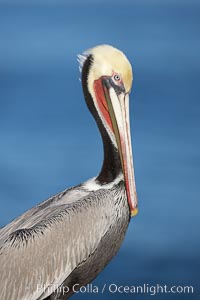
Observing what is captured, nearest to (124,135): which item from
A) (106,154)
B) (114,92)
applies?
(106,154)

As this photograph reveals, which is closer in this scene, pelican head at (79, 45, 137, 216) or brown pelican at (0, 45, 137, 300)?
brown pelican at (0, 45, 137, 300)

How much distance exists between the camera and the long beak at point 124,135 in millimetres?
9906

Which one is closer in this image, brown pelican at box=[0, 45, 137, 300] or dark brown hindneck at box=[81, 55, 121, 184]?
brown pelican at box=[0, 45, 137, 300]

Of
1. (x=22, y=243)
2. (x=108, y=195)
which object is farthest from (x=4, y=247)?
(x=108, y=195)

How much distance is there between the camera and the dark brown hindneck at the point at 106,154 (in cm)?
995

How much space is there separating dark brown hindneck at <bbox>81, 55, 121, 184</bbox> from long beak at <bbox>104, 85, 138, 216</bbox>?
5 cm

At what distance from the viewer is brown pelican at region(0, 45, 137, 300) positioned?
9711 mm

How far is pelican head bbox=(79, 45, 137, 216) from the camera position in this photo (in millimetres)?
9914

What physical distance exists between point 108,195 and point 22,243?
2.00ft

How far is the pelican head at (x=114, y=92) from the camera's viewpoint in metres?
9.91

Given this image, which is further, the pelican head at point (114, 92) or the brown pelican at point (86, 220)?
the pelican head at point (114, 92)

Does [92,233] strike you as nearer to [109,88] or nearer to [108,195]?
[108,195]

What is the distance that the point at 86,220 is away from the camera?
9.80 m

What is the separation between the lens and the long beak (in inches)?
390
